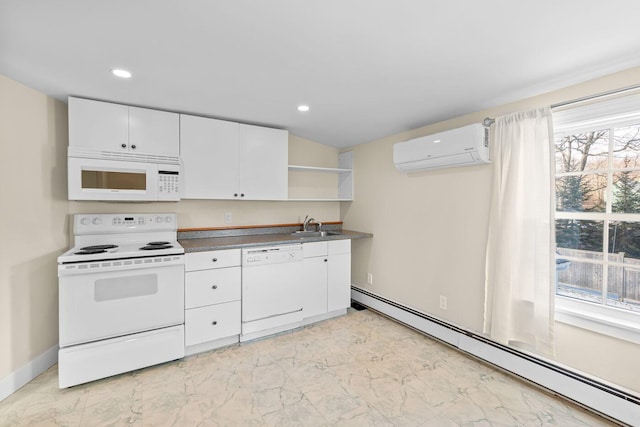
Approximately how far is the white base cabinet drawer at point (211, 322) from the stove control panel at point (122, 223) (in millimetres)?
903

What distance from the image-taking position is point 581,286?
2055 millimetres

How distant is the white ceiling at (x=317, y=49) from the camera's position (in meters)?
1.37

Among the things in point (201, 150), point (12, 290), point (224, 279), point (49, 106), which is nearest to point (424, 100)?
point (201, 150)

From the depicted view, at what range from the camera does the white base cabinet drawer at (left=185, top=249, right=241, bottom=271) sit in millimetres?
2502

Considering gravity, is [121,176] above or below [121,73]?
below

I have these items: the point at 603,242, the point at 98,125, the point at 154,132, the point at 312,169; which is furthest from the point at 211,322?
the point at 603,242

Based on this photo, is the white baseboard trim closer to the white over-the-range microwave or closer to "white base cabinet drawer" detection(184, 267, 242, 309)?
"white base cabinet drawer" detection(184, 267, 242, 309)

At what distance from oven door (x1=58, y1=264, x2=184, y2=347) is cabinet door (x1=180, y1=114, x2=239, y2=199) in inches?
31.5

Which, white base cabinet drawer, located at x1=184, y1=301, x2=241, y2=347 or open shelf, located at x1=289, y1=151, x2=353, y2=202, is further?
open shelf, located at x1=289, y1=151, x2=353, y2=202

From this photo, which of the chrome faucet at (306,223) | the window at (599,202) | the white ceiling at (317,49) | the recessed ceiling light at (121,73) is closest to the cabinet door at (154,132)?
the white ceiling at (317,49)

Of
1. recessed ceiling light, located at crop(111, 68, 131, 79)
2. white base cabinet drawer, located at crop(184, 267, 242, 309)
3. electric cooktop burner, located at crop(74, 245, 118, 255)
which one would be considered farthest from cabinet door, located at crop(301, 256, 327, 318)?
recessed ceiling light, located at crop(111, 68, 131, 79)

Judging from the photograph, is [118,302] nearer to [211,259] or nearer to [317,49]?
[211,259]

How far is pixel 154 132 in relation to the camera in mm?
2582

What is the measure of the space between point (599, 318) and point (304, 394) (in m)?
2.00
